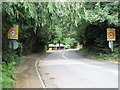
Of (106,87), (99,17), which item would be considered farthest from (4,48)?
(99,17)

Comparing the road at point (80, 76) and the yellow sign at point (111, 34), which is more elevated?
the yellow sign at point (111, 34)

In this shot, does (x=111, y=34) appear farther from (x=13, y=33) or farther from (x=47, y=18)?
(x=47, y=18)

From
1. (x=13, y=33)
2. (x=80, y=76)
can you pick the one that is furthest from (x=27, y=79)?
(x=13, y=33)

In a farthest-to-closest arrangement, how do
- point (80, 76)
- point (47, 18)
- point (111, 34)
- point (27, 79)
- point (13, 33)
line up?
point (111, 34) → point (13, 33) → point (80, 76) → point (27, 79) → point (47, 18)

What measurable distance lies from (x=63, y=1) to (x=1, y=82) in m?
4.05

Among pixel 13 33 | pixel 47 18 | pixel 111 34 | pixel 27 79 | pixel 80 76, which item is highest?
pixel 47 18

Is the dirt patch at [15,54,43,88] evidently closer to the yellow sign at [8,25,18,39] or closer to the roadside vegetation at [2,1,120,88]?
the roadside vegetation at [2,1,120,88]

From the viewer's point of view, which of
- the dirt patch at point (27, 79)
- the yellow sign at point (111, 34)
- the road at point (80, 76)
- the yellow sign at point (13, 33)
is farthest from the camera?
the yellow sign at point (111, 34)

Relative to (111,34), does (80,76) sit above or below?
below

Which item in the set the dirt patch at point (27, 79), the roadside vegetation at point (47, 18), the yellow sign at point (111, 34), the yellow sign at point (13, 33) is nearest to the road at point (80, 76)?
the dirt patch at point (27, 79)

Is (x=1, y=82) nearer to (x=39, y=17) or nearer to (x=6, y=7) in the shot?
(x=6, y=7)

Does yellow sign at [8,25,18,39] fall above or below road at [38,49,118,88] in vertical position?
above

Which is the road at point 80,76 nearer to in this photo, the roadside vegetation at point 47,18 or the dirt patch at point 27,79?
the dirt patch at point 27,79

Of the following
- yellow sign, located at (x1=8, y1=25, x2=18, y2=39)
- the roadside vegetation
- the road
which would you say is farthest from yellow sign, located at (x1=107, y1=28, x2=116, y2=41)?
yellow sign, located at (x1=8, y1=25, x2=18, y2=39)
